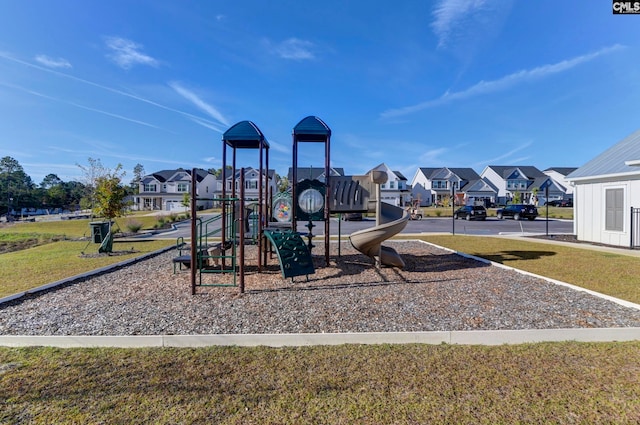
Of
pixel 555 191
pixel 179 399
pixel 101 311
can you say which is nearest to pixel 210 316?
pixel 101 311

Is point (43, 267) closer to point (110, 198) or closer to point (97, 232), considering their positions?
point (97, 232)

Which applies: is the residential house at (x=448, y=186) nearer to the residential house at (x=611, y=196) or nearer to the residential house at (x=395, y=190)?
the residential house at (x=395, y=190)

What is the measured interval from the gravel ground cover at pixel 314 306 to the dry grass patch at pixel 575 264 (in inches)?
32.7

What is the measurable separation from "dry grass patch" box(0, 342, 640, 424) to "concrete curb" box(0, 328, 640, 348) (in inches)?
5.5

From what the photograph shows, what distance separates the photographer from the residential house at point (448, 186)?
5862 centimetres

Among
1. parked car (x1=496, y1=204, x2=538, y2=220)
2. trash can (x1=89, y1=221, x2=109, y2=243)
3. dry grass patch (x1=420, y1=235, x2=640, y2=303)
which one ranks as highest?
parked car (x1=496, y1=204, x2=538, y2=220)

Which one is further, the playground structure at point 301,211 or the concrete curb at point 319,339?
the playground structure at point 301,211

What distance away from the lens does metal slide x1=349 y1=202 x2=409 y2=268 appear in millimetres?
7609

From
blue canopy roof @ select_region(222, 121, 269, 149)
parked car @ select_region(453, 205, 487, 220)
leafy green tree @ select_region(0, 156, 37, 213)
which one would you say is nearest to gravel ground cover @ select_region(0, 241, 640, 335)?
blue canopy roof @ select_region(222, 121, 269, 149)

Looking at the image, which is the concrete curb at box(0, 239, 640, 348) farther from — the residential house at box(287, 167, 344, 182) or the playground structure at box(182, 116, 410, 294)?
the residential house at box(287, 167, 344, 182)

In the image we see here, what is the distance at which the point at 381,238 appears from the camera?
772 centimetres

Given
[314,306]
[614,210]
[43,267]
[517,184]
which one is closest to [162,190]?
[43,267]

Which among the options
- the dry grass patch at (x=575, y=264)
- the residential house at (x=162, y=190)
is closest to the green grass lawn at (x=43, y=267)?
the dry grass patch at (x=575, y=264)

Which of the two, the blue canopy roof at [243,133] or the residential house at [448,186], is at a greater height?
the residential house at [448,186]
